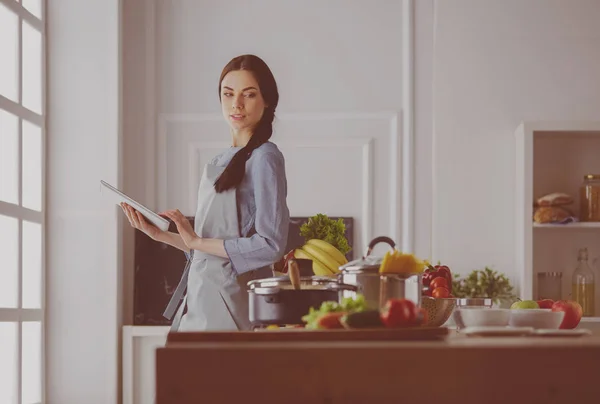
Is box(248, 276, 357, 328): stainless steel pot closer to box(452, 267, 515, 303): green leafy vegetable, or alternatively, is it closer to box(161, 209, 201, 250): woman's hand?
box(161, 209, 201, 250): woman's hand

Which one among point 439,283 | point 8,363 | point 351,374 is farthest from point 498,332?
point 8,363

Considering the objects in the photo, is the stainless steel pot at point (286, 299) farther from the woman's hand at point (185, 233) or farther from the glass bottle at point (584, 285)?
the glass bottle at point (584, 285)

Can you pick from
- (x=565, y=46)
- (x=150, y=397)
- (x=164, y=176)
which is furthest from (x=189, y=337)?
(x=565, y=46)

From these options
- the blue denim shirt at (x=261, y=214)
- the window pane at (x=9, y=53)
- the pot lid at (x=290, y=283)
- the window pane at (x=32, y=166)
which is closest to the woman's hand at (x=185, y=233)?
the blue denim shirt at (x=261, y=214)

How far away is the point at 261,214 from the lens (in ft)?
9.48

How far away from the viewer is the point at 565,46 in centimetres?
509

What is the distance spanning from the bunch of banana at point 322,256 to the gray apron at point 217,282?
25 cm

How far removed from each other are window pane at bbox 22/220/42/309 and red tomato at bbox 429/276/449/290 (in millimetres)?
2275

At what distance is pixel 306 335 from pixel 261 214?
1350 mm

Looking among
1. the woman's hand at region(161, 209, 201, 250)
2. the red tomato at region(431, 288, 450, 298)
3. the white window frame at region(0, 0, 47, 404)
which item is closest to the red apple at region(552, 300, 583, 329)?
the red tomato at region(431, 288, 450, 298)

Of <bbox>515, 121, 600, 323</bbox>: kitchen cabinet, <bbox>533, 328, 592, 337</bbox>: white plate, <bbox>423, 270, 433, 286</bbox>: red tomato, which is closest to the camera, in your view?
<bbox>533, 328, 592, 337</bbox>: white plate

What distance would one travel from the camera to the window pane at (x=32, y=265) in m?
4.36

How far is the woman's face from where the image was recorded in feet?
10.3

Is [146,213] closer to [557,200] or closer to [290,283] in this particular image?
[290,283]
